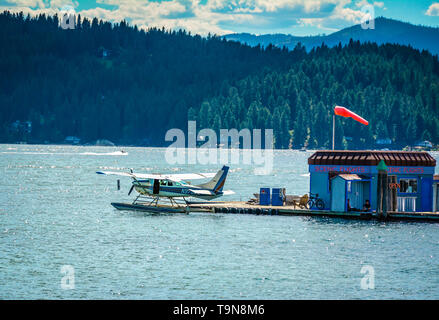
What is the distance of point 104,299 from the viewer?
3112 centimetres

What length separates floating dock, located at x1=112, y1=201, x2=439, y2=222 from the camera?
50406mm

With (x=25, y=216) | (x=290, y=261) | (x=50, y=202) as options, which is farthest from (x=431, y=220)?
(x=50, y=202)

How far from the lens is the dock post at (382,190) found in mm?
50219

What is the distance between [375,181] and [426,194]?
157 inches

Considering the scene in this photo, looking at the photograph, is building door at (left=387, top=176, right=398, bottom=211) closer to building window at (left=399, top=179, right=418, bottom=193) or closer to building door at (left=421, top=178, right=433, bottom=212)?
building window at (left=399, top=179, right=418, bottom=193)

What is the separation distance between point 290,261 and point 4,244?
17775mm

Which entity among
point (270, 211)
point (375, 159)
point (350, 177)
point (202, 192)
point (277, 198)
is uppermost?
point (375, 159)

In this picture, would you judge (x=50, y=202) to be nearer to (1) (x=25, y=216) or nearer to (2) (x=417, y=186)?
(1) (x=25, y=216)

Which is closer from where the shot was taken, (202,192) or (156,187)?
(156,187)

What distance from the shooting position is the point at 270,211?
54.2m

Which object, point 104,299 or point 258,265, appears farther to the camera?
point 258,265

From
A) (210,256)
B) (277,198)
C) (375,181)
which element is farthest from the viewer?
(277,198)

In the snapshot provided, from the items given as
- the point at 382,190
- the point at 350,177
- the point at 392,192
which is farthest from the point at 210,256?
the point at 392,192

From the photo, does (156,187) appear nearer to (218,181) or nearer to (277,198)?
(218,181)
